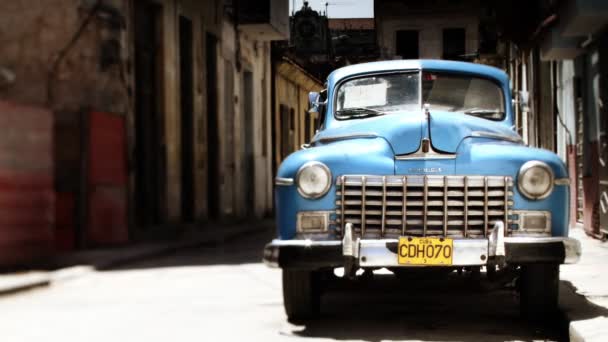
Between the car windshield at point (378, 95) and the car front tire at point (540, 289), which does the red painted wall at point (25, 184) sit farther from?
the car front tire at point (540, 289)

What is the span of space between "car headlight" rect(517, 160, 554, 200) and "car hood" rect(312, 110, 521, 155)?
1.66 feet

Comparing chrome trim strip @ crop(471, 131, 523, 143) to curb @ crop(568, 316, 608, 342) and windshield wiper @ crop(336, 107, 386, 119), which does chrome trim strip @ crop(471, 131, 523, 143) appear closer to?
windshield wiper @ crop(336, 107, 386, 119)

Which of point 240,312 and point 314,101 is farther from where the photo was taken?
point 314,101

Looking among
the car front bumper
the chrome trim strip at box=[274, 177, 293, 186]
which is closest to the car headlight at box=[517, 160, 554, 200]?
the car front bumper

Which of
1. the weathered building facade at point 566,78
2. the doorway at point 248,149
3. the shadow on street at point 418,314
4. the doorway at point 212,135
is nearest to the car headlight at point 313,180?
the shadow on street at point 418,314

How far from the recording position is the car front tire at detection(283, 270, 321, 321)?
742cm

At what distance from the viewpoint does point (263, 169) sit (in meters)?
31.2

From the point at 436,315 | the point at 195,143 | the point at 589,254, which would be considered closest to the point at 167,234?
the point at 195,143

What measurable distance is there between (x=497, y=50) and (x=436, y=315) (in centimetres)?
2893

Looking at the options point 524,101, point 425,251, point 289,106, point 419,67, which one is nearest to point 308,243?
point 425,251

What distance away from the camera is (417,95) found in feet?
27.6

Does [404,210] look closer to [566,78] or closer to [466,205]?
[466,205]

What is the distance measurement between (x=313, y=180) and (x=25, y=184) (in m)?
6.64

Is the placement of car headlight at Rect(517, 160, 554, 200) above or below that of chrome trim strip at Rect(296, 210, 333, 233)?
above
